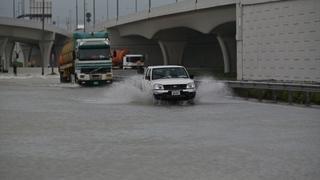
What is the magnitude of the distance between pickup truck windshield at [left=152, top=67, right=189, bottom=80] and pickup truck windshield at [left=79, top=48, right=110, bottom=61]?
62.1ft

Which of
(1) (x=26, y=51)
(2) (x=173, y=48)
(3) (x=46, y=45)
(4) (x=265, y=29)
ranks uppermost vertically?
(1) (x=26, y=51)

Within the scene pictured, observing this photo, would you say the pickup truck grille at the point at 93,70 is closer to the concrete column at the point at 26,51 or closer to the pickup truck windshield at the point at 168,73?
the pickup truck windshield at the point at 168,73

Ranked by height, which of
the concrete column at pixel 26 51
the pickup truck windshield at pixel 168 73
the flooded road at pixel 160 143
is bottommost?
the flooded road at pixel 160 143

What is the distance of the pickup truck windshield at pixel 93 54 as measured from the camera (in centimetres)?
4584

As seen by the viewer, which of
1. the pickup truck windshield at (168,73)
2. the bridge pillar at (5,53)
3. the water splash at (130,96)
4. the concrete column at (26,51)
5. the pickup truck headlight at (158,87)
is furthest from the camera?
the concrete column at (26,51)

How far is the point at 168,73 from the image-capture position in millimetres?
27234

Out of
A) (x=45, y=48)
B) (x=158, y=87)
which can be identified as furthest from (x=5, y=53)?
(x=158, y=87)

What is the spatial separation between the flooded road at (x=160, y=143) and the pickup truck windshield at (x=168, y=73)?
10.4 ft

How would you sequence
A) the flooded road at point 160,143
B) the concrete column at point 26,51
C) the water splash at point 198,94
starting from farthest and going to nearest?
the concrete column at point 26,51 → the water splash at point 198,94 → the flooded road at point 160,143

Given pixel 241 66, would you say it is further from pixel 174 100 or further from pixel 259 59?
pixel 174 100

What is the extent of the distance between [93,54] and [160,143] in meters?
33.0

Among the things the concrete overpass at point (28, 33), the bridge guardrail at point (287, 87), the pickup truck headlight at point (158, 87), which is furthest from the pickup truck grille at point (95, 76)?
the concrete overpass at point (28, 33)

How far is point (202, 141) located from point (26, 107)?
1294 cm

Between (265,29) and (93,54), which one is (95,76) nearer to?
(93,54)
